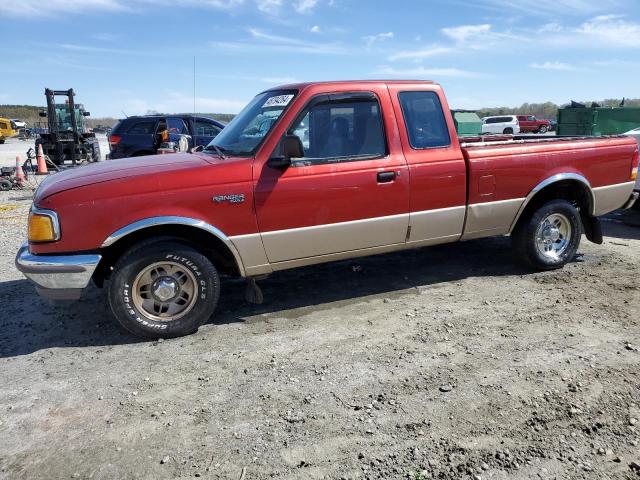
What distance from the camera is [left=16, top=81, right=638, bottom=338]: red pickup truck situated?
4.02 m

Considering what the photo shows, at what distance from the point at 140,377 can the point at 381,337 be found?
6.12 ft

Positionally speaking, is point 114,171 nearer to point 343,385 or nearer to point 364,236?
point 364,236

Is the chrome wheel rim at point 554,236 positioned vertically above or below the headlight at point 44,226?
below

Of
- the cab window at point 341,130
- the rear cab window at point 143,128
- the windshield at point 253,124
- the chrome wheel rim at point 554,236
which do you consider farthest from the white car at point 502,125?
the windshield at point 253,124

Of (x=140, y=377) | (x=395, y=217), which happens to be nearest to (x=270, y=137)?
(x=395, y=217)

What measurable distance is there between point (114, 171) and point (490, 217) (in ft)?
11.8

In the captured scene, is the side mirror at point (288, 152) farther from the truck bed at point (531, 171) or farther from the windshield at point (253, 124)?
the truck bed at point (531, 171)

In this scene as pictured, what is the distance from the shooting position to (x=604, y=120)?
17.0 meters

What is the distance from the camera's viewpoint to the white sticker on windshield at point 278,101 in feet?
15.2

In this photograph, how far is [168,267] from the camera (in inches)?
168

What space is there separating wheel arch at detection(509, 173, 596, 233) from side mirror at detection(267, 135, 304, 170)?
2637 mm

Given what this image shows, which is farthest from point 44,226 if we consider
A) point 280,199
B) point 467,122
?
point 467,122

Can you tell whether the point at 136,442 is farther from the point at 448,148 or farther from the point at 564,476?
the point at 448,148

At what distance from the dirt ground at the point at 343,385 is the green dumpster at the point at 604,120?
43.2 ft
